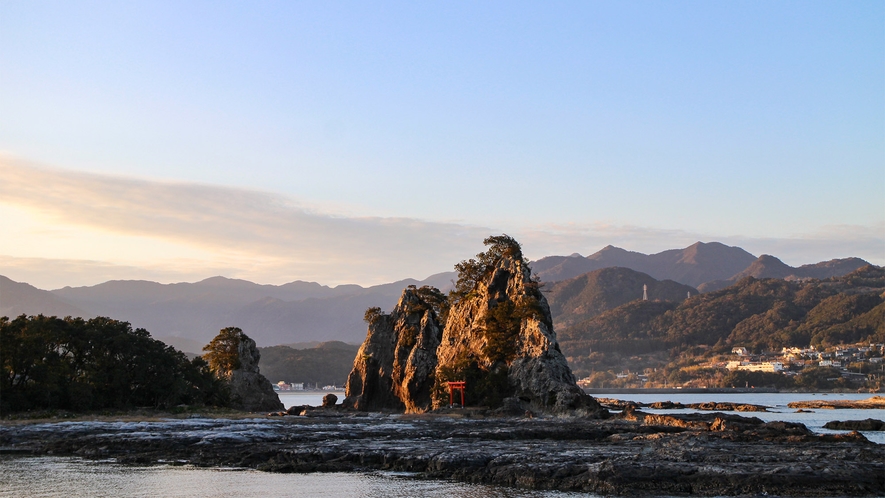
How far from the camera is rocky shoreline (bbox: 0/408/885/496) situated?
33.0 meters

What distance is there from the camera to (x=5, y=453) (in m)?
46.8

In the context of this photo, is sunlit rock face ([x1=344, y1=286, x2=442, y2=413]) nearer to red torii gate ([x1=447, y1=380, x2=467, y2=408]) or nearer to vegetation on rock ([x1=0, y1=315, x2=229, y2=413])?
red torii gate ([x1=447, y1=380, x2=467, y2=408])

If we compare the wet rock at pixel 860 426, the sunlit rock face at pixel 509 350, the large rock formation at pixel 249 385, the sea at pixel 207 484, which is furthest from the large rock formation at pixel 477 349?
the sea at pixel 207 484

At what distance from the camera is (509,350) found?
90812mm

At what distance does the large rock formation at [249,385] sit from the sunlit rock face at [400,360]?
11328 millimetres

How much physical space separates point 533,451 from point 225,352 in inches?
2872

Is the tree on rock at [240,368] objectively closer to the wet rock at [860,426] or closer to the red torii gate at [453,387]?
the red torii gate at [453,387]

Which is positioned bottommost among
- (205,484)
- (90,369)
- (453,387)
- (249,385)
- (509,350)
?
(249,385)

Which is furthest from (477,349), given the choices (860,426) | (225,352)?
(860,426)

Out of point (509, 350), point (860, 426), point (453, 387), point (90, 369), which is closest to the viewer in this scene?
point (860, 426)

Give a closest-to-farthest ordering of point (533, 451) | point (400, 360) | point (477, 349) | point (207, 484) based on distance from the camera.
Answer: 1. point (207, 484)
2. point (533, 451)
3. point (477, 349)
4. point (400, 360)

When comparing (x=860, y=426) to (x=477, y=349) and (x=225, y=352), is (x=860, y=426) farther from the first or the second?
(x=225, y=352)

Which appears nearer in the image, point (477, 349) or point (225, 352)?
point (477, 349)

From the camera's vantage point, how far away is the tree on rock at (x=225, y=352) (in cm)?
10706
